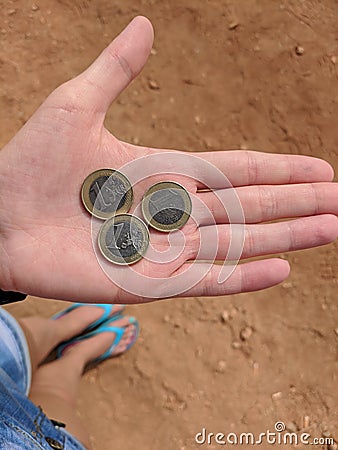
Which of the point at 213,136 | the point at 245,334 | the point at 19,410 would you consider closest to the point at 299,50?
the point at 213,136

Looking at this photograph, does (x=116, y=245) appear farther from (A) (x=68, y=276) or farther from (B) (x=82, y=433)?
(B) (x=82, y=433)

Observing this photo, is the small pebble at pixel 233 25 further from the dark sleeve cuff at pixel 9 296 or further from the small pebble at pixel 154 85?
the dark sleeve cuff at pixel 9 296

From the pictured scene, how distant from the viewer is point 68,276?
90.2 inches

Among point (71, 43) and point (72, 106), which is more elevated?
point (72, 106)

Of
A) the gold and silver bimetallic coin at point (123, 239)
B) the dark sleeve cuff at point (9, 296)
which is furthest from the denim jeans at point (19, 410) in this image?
the gold and silver bimetallic coin at point (123, 239)

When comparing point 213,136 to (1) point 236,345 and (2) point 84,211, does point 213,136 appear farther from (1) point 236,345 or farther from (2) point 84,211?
(2) point 84,211

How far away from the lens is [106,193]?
243cm

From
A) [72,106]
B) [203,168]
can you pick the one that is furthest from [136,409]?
[72,106]

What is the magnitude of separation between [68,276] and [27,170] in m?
0.48

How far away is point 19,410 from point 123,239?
0.82 meters
